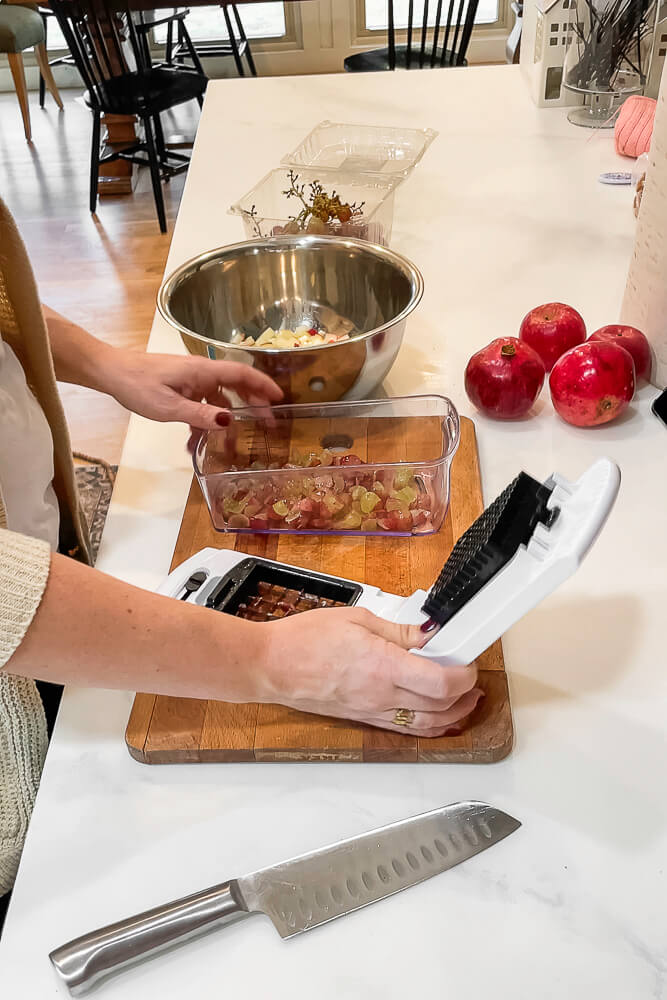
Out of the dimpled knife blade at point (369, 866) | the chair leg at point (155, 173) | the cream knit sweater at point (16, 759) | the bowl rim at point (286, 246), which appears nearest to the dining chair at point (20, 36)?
the chair leg at point (155, 173)

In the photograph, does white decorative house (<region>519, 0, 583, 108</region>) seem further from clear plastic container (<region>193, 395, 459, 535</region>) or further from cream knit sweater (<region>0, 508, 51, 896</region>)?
cream knit sweater (<region>0, 508, 51, 896</region>)

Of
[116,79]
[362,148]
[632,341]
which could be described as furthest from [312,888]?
[116,79]

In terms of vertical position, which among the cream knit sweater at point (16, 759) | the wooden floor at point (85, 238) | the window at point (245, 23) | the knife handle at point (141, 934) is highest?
the knife handle at point (141, 934)

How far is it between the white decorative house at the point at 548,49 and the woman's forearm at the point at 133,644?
1.64 metres

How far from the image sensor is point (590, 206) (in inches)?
60.4

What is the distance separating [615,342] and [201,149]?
3.79 ft

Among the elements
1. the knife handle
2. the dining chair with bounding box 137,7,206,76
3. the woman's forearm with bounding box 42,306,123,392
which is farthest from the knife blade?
the dining chair with bounding box 137,7,206,76

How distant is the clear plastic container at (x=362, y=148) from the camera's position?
1541mm

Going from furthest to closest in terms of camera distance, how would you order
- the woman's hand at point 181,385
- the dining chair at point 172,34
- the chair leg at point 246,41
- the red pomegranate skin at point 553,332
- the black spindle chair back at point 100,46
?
the chair leg at point 246,41 → the dining chair at point 172,34 → the black spindle chair back at point 100,46 → the red pomegranate skin at point 553,332 → the woman's hand at point 181,385

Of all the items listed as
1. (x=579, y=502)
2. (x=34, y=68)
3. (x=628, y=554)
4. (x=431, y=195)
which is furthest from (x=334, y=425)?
(x=34, y=68)

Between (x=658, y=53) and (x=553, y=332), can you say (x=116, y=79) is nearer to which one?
(x=658, y=53)

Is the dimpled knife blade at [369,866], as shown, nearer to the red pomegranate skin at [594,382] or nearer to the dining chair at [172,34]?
the red pomegranate skin at [594,382]

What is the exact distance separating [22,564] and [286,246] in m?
0.72

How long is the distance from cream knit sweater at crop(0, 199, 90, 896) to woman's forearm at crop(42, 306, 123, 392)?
0.12 m
